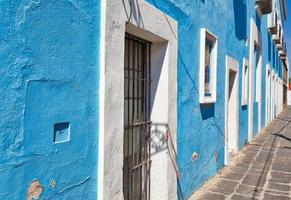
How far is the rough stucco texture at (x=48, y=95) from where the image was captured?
192 cm

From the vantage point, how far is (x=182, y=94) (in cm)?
469

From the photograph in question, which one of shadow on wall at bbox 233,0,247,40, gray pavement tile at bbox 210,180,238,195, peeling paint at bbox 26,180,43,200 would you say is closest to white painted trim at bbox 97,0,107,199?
peeling paint at bbox 26,180,43,200

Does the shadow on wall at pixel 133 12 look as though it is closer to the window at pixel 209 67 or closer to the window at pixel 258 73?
the window at pixel 209 67

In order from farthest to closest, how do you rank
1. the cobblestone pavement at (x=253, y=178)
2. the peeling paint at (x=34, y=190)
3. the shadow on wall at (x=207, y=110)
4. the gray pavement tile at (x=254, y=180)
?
the gray pavement tile at (x=254, y=180) < the shadow on wall at (x=207, y=110) < the cobblestone pavement at (x=253, y=178) < the peeling paint at (x=34, y=190)

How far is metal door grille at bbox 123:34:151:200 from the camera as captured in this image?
3.78m

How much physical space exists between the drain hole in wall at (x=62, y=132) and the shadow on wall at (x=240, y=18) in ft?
22.1

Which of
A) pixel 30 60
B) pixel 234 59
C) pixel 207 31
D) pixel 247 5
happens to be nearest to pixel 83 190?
pixel 30 60

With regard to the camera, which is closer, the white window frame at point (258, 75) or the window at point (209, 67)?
the window at point (209, 67)

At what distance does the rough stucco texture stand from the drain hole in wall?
1.2 inches

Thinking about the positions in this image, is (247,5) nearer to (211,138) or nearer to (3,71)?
(211,138)

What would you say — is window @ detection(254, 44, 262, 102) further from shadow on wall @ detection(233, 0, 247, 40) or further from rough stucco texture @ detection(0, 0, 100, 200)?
rough stucco texture @ detection(0, 0, 100, 200)

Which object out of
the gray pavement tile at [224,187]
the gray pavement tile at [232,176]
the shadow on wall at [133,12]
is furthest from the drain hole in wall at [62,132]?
the gray pavement tile at [232,176]

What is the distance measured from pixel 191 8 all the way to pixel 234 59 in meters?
3.82

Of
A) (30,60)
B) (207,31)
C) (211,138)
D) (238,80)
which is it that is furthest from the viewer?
(238,80)
